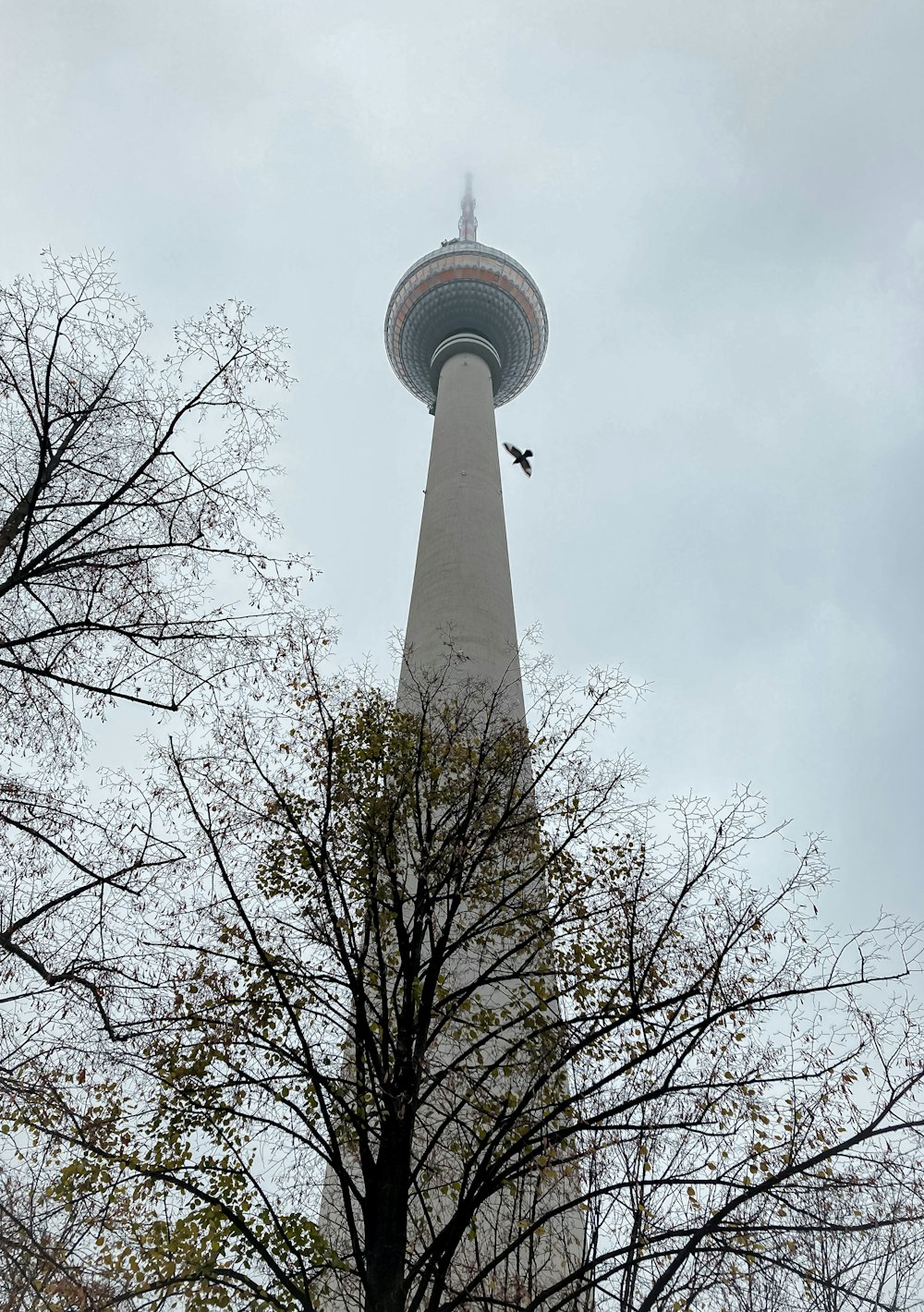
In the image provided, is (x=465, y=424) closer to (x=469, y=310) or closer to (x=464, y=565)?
(x=464, y=565)

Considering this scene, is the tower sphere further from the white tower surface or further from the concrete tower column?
the concrete tower column

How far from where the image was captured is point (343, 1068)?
28.7ft

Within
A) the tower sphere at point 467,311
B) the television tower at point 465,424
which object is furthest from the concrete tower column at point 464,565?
the tower sphere at point 467,311

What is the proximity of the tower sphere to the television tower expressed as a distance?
5 cm

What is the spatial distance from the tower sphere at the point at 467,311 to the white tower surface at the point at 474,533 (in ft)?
0.19

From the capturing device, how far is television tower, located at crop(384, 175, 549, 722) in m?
23.1

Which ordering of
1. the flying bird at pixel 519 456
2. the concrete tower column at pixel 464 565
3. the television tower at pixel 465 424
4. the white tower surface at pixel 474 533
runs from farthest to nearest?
1. the flying bird at pixel 519 456
2. the television tower at pixel 465 424
3. the concrete tower column at pixel 464 565
4. the white tower surface at pixel 474 533

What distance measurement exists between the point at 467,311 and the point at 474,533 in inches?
760

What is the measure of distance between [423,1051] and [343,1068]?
1320 mm

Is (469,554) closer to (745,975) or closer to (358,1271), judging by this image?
(745,975)

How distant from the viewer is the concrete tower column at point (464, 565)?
22078mm

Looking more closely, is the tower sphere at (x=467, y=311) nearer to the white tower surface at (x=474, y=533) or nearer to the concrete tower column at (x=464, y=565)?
the white tower surface at (x=474, y=533)

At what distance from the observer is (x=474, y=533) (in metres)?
27.4

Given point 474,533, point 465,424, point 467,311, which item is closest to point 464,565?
point 474,533
